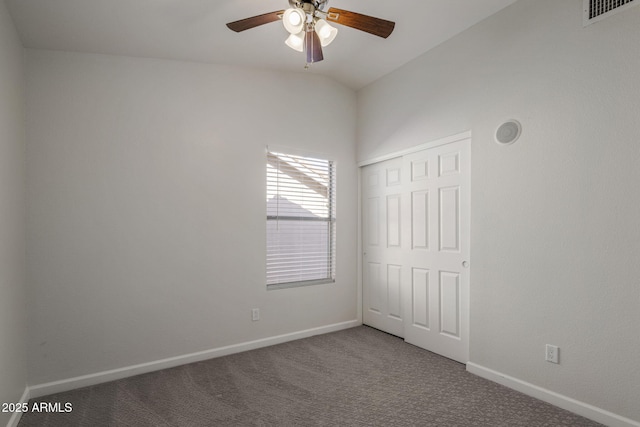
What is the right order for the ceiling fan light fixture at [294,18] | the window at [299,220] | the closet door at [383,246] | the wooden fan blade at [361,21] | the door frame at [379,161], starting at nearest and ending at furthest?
1. the ceiling fan light fixture at [294,18]
2. the wooden fan blade at [361,21]
3. the door frame at [379,161]
4. the window at [299,220]
5. the closet door at [383,246]

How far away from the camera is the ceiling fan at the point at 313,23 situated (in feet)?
6.33

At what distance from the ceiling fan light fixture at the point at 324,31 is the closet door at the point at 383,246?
72.5 inches

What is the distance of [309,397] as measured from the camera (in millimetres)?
2398

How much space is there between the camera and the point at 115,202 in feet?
8.98

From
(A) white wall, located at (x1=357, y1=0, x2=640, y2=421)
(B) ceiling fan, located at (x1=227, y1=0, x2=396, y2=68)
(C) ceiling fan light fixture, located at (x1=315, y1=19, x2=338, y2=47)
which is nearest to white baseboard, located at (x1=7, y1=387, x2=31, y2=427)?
(B) ceiling fan, located at (x1=227, y1=0, x2=396, y2=68)

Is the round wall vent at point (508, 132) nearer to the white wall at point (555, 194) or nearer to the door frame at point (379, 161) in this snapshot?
the white wall at point (555, 194)

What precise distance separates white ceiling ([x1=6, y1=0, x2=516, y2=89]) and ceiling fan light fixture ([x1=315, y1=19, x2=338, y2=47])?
449 millimetres

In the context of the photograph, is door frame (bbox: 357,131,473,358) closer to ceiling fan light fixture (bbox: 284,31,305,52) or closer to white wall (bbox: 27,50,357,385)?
white wall (bbox: 27,50,357,385)

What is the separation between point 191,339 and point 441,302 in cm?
240

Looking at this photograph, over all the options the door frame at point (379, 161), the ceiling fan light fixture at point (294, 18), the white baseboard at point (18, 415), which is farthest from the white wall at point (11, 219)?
the door frame at point (379, 161)

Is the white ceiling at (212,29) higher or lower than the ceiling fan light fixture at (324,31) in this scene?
higher

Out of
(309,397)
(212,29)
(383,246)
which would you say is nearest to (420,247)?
(383,246)

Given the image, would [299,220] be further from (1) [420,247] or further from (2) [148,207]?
(2) [148,207]

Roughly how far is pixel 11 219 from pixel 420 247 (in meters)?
3.32
